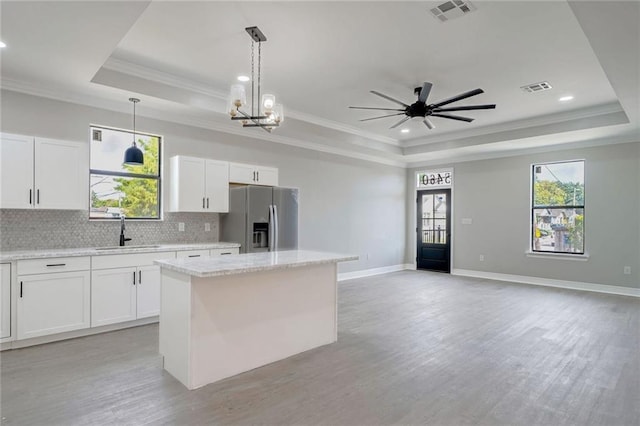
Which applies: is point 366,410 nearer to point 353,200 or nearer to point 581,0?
point 581,0

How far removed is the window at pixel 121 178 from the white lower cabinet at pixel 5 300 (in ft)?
3.81

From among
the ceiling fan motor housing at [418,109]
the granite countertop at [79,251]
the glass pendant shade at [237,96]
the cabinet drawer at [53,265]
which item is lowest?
the cabinet drawer at [53,265]

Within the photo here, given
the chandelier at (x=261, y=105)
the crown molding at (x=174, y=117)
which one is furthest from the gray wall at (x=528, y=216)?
the chandelier at (x=261, y=105)

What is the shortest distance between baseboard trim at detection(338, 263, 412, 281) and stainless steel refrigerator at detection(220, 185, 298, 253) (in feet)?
7.14

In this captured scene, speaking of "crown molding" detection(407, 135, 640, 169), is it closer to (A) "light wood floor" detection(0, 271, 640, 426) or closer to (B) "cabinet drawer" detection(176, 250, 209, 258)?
(A) "light wood floor" detection(0, 271, 640, 426)

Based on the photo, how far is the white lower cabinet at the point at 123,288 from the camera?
3.85m

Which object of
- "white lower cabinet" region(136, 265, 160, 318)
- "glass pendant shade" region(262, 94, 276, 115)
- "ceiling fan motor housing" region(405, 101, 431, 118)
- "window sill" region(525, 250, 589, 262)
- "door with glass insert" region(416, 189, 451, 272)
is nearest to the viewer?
"glass pendant shade" region(262, 94, 276, 115)

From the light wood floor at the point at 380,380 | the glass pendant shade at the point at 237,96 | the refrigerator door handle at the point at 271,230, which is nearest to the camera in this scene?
the light wood floor at the point at 380,380

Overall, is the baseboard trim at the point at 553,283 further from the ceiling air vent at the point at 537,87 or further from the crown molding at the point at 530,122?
the ceiling air vent at the point at 537,87

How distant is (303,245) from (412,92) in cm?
331

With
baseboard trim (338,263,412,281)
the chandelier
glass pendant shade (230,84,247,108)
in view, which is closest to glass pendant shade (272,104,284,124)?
the chandelier

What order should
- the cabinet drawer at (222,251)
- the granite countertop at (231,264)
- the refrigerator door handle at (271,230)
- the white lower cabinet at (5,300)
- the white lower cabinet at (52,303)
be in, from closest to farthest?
the granite countertop at (231,264), the white lower cabinet at (5,300), the white lower cabinet at (52,303), the cabinet drawer at (222,251), the refrigerator door handle at (271,230)

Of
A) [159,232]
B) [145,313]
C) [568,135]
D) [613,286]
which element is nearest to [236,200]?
[159,232]

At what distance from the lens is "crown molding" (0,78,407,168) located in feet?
12.8
